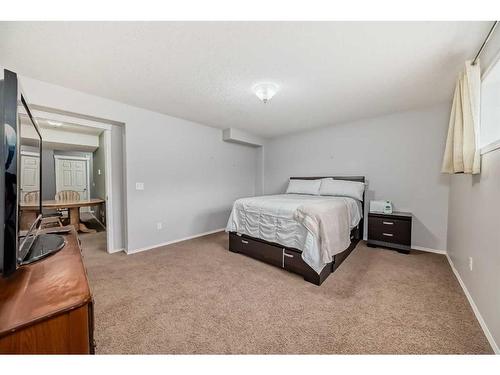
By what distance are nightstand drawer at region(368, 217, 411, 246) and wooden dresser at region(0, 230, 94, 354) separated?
3.44 metres

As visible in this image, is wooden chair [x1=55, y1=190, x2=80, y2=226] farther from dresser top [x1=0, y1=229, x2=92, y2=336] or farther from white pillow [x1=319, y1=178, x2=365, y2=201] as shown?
white pillow [x1=319, y1=178, x2=365, y2=201]

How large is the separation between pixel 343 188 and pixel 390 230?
3.00 feet

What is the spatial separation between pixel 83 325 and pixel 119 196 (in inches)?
112

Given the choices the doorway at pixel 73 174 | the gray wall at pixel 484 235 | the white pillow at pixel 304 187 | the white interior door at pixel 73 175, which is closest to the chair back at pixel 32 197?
the gray wall at pixel 484 235

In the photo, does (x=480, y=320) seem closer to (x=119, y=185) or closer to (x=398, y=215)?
(x=398, y=215)

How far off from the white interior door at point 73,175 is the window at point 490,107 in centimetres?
782

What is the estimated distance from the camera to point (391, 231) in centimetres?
299

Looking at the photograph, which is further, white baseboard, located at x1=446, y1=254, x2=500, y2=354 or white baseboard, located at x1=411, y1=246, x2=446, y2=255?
white baseboard, located at x1=411, y1=246, x2=446, y2=255

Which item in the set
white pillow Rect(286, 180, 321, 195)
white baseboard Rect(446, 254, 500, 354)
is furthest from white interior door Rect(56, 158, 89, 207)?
white baseboard Rect(446, 254, 500, 354)

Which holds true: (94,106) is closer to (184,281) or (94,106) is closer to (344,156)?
(184,281)

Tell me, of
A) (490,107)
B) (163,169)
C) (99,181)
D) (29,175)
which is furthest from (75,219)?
(490,107)

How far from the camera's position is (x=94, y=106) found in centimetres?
259

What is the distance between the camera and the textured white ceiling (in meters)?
1.45
